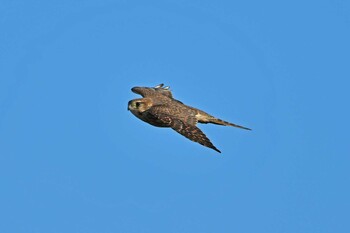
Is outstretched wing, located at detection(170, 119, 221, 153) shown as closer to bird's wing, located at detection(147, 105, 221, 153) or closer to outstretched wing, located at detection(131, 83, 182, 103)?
bird's wing, located at detection(147, 105, 221, 153)

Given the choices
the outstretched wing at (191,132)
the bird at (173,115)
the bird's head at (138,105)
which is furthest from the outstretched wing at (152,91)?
the outstretched wing at (191,132)

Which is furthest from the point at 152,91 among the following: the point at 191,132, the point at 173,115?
the point at 191,132

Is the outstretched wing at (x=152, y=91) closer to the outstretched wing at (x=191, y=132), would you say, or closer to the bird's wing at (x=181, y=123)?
the bird's wing at (x=181, y=123)

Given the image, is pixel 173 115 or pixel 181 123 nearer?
pixel 181 123

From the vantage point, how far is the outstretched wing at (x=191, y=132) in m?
33.8

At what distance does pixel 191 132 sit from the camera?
34.9 metres

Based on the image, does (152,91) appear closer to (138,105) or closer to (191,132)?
(138,105)

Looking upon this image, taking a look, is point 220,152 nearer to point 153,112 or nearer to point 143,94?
point 153,112

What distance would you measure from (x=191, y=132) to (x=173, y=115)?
2.52 meters

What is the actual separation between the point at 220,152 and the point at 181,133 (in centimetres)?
470

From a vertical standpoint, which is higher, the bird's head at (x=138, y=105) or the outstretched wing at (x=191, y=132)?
the bird's head at (x=138, y=105)

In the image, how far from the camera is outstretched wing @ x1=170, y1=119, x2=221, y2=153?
33.8 meters

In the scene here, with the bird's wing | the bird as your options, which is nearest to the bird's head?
the bird

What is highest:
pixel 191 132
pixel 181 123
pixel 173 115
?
pixel 173 115
